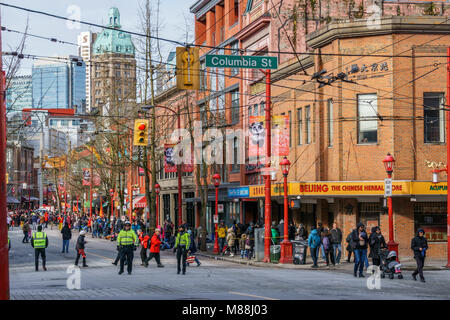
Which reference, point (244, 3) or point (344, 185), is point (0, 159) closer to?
point (344, 185)

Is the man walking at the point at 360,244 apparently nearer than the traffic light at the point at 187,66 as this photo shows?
No

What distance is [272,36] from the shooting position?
43.5 m

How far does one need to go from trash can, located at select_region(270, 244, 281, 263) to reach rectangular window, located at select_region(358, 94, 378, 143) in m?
6.26

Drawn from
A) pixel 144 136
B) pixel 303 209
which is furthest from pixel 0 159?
pixel 303 209

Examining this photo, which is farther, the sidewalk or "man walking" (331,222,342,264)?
"man walking" (331,222,342,264)

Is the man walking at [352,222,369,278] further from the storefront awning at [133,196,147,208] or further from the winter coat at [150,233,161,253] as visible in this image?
the storefront awning at [133,196,147,208]

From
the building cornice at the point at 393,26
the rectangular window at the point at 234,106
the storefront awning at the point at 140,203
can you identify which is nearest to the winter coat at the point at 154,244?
the building cornice at the point at 393,26

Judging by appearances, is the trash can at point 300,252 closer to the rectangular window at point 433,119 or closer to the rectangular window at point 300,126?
the rectangular window at point 433,119

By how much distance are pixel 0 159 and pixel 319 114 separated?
2692 centimetres

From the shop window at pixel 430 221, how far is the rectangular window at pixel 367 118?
363cm

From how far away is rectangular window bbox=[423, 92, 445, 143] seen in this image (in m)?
32.1

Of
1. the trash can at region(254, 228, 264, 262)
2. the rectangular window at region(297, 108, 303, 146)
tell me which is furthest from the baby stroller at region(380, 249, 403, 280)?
the rectangular window at region(297, 108, 303, 146)

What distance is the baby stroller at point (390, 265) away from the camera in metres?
23.2

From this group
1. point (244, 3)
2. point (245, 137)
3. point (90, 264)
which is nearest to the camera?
point (90, 264)
